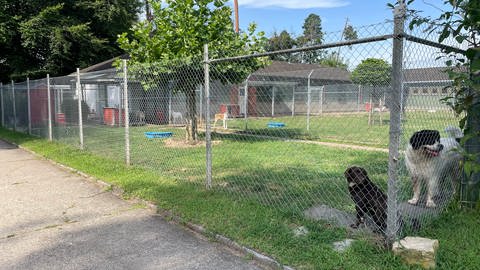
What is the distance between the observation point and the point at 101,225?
4613 mm

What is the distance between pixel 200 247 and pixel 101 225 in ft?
4.87

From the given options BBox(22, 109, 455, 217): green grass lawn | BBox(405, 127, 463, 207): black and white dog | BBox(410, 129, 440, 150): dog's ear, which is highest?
BBox(410, 129, 440, 150): dog's ear

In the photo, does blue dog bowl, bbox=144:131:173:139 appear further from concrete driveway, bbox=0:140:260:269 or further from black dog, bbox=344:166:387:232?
black dog, bbox=344:166:387:232

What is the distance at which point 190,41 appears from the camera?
9844mm

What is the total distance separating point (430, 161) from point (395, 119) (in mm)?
1346

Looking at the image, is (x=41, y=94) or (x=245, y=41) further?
(x=41, y=94)

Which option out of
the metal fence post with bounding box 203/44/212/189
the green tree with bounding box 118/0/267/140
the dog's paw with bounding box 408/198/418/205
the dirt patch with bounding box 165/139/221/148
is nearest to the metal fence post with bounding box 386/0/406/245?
the dog's paw with bounding box 408/198/418/205

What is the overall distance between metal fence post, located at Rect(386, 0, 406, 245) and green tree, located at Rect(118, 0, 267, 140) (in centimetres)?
666

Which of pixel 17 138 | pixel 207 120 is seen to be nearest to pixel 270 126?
pixel 17 138

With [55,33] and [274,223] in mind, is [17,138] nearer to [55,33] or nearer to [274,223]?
[55,33]

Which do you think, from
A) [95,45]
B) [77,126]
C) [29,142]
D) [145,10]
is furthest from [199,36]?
[145,10]

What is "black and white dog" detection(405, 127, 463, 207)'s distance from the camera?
163 inches

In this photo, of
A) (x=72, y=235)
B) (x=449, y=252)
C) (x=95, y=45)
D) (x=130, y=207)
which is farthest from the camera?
(x=95, y=45)

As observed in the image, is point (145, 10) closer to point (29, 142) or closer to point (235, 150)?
point (29, 142)
